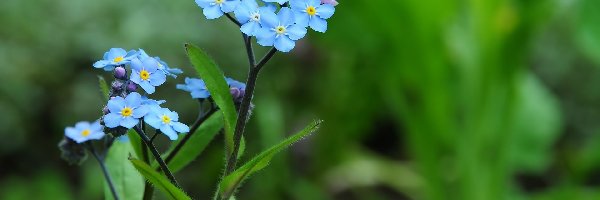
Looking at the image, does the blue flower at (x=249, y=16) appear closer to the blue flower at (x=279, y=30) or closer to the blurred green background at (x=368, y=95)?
the blue flower at (x=279, y=30)

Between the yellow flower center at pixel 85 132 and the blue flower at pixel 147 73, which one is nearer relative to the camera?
the blue flower at pixel 147 73

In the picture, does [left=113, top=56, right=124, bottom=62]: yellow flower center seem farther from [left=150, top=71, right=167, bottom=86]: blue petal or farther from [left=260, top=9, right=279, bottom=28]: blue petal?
[left=260, top=9, right=279, bottom=28]: blue petal

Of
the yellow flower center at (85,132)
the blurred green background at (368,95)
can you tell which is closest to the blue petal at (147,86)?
the yellow flower center at (85,132)

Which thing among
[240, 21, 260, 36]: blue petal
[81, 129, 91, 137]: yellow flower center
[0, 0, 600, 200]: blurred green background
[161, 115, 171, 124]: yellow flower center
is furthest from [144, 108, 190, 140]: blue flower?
[0, 0, 600, 200]: blurred green background

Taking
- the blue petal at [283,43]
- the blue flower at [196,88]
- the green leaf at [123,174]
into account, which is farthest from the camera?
the green leaf at [123,174]

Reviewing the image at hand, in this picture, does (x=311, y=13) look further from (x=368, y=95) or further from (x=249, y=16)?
(x=368, y=95)

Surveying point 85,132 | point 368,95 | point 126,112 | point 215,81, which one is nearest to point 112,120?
point 126,112

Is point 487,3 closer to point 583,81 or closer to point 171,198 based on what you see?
point 583,81
